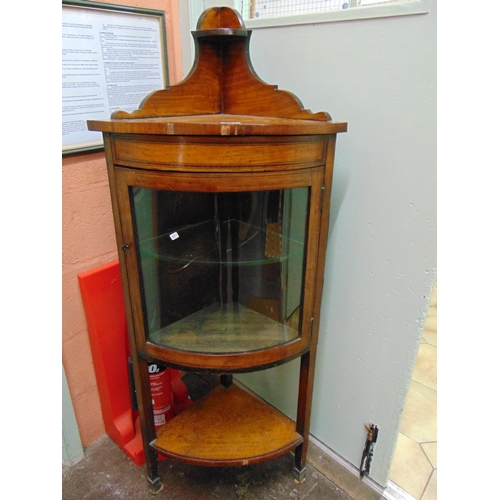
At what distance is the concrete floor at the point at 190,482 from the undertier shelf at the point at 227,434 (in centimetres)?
18

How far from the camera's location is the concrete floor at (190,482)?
118 centimetres

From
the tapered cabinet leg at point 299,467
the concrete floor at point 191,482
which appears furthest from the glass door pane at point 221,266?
the concrete floor at point 191,482

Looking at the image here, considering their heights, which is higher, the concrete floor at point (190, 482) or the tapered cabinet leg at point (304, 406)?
the tapered cabinet leg at point (304, 406)

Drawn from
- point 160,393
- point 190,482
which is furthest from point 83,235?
point 190,482

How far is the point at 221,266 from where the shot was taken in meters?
1.13

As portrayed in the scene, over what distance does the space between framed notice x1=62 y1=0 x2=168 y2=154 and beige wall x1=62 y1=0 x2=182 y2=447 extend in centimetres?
4

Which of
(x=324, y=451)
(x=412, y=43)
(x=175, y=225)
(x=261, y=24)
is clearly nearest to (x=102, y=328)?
(x=175, y=225)

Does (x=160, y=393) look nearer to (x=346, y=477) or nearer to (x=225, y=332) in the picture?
(x=225, y=332)

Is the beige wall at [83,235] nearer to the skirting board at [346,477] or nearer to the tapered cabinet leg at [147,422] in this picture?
the tapered cabinet leg at [147,422]

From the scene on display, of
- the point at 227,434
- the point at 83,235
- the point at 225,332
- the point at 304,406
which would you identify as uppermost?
the point at 83,235

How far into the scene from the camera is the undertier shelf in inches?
43.1

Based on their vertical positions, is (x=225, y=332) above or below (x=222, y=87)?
below

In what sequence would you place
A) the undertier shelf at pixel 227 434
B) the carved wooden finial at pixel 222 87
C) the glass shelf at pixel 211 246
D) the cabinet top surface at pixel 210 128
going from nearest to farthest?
1. the cabinet top surface at pixel 210 128
2. the carved wooden finial at pixel 222 87
3. the glass shelf at pixel 211 246
4. the undertier shelf at pixel 227 434

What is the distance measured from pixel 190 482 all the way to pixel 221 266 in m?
0.71
